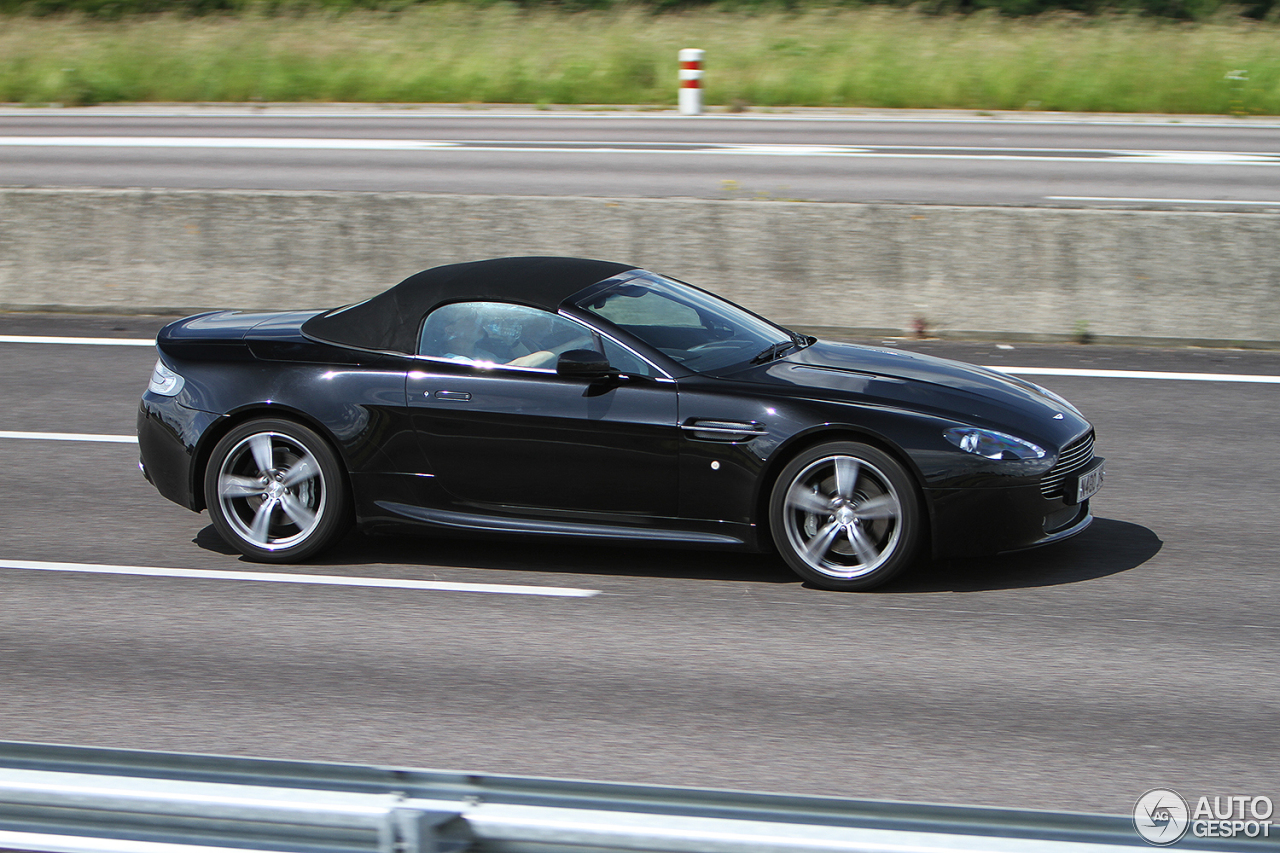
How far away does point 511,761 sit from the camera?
4512mm

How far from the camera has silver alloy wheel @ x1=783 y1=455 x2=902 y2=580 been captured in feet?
20.3

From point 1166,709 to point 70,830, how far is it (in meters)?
3.72

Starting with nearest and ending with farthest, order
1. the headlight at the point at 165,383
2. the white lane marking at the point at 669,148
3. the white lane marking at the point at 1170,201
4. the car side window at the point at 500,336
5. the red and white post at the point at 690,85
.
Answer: the car side window at the point at 500,336 < the headlight at the point at 165,383 < the white lane marking at the point at 1170,201 < the white lane marking at the point at 669,148 < the red and white post at the point at 690,85

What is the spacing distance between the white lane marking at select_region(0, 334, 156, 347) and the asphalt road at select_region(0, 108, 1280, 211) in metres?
6.54

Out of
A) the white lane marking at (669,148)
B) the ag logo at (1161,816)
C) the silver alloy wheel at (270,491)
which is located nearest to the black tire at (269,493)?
the silver alloy wheel at (270,491)

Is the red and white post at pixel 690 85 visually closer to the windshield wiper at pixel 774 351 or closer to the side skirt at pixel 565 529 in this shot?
the windshield wiper at pixel 774 351

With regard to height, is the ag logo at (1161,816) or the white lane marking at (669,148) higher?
the white lane marking at (669,148)

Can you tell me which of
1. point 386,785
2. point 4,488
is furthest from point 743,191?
point 386,785

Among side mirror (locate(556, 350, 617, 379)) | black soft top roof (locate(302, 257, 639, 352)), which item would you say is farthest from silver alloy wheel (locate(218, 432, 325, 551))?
side mirror (locate(556, 350, 617, 379))

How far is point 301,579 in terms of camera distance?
6.57 m

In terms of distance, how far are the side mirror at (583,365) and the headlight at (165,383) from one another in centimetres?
200

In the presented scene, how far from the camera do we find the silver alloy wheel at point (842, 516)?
6195mm

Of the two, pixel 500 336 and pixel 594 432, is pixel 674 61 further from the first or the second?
pixel 594 432

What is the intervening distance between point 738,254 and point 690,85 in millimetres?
17157
